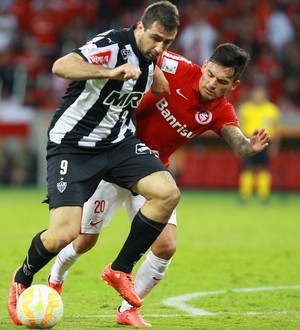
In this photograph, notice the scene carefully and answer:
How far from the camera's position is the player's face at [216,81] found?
21.3 ft

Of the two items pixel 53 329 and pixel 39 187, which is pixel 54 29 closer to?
pixel 39 187

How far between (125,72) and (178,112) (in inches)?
45.6

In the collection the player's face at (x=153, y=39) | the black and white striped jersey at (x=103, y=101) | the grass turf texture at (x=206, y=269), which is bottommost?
the grass turf texture at (x=206, y=269)

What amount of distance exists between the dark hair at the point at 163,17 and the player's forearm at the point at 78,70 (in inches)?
20.2

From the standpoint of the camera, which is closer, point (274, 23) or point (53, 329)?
point (53, 329)

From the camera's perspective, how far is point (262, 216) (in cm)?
1493

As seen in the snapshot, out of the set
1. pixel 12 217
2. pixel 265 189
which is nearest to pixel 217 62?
pixel 12 217

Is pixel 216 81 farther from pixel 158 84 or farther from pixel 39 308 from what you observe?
pixel 39 308

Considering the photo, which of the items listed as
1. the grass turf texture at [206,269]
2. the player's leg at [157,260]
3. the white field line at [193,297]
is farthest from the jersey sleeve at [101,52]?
the white field line at [193,297]

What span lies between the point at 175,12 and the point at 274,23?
16.1 m

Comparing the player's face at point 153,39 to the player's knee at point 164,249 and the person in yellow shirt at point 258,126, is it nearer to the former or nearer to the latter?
the player's knee at point 164,249

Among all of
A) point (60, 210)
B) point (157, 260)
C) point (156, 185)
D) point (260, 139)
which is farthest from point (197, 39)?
point (60, 210)

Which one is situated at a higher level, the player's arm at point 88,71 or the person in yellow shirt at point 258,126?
the player's arm at point 88,71

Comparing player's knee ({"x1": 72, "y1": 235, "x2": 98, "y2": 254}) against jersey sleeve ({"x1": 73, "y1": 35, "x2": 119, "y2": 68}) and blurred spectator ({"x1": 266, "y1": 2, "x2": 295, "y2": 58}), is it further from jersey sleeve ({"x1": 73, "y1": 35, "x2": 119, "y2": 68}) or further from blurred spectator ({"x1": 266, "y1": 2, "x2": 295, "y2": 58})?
blurred spectator ({"x1": 266, "y1": 2, "x2": 295, "y2": 58})
